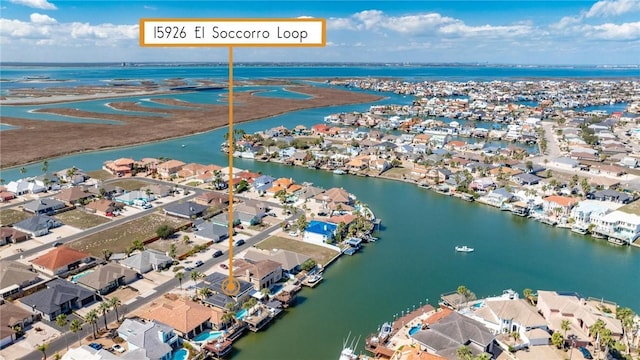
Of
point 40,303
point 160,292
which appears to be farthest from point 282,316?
point 40,303

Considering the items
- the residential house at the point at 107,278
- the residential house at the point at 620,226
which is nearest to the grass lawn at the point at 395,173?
the residential house at the point at 620,226

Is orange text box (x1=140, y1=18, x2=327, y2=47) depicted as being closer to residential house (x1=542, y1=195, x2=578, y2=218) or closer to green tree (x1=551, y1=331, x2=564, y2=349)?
green tree (x1=551, y1=331, x2=564, y2=349)

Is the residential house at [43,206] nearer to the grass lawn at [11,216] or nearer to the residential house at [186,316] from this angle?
the grass lawn at [11,216]

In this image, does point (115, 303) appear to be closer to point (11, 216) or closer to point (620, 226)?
point (11, 216)

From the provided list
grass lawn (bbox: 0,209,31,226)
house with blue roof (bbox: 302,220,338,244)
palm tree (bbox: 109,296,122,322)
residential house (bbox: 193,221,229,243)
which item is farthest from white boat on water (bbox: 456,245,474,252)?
grass lawn (bbox: 0,209,31,226)

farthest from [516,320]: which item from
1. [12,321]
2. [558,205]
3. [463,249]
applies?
[12,321]

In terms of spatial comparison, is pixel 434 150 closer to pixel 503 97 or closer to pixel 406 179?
pixel 406 179
